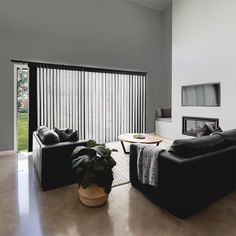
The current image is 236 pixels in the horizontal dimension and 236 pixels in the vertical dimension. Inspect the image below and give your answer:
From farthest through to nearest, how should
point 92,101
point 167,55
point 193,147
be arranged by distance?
point 167,55
point 92,101
point 193,147

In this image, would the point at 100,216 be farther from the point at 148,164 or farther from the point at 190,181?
the point at 190,181

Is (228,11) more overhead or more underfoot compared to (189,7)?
more underfoot

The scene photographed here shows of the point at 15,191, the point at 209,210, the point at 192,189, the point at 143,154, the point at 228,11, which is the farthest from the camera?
the point at 228,11

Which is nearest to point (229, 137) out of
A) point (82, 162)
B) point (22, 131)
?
point (82, 162)

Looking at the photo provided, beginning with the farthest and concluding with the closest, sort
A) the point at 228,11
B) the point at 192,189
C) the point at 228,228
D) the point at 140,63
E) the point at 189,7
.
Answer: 1. the point at 140,63
2. the point at 189,7
3. the point at 228,11
4. the point at 192,189
5. the point at 228,228

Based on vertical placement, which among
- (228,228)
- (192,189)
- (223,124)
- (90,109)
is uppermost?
(90,109)

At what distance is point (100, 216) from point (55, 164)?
103 centimetres

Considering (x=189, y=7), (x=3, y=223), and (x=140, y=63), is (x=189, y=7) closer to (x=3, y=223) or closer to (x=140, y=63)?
(x=140, y=63)

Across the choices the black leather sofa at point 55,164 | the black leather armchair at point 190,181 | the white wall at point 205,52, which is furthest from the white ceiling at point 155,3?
the black leather armchair at point 190,181

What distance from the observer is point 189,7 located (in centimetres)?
540

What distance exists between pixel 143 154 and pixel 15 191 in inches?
72.5

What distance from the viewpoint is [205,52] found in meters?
5.00

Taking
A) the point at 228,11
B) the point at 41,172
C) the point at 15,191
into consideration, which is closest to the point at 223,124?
the point at 228,11

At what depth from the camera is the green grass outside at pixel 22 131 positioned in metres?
4.81
